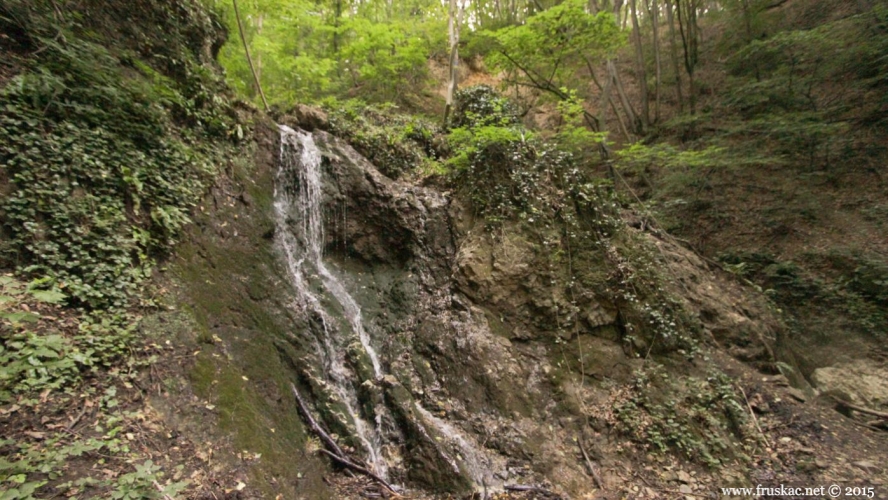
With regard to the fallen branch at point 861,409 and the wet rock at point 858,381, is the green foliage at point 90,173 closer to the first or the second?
the fallen branch at point 861,409

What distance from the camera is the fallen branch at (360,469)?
4938 millimetres

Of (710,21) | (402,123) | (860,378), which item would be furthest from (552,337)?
(710,21)

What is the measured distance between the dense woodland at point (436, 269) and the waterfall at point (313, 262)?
0.24 metres

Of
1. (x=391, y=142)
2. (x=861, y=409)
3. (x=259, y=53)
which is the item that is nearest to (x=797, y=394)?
(x=861, y=409)

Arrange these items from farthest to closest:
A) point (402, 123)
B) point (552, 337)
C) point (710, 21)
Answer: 1. point (710, 21)
2. point (402, 123)
3. point (552, 337)

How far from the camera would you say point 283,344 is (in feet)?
18.5

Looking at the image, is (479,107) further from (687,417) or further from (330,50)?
(330,50)

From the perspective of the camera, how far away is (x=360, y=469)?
195 inches

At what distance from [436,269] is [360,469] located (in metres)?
3.65

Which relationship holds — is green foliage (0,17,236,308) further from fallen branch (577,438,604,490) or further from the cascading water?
fallen branch (577,438,604,490)

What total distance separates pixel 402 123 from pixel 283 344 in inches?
280

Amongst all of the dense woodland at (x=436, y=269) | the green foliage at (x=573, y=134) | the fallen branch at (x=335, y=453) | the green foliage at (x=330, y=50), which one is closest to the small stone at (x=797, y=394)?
the dense woodland at (x=436, y=269)

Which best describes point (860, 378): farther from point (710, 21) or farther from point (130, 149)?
point (710, 21)

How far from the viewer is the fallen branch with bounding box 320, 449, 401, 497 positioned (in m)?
4.94
